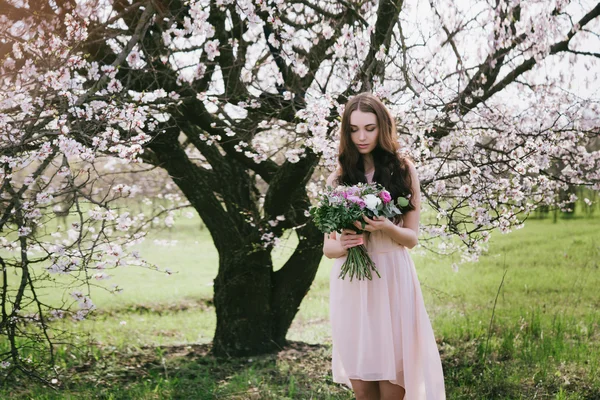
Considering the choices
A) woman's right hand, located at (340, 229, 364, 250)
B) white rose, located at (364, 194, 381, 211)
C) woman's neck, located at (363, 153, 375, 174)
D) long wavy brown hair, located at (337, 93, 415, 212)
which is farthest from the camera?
woman's neck, located at (363, 153, 375, 174)

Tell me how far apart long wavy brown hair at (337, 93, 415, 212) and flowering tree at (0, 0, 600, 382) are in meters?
1.25

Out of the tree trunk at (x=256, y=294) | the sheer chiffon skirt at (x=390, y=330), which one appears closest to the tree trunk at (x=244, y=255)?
the tree trunk at (x=256, y=294)

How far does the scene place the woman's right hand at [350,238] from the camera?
2.42 meters

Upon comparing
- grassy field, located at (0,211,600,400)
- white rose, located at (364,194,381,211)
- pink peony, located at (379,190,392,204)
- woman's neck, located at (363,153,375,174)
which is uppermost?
woman's neck, located at (363,153,375,174)

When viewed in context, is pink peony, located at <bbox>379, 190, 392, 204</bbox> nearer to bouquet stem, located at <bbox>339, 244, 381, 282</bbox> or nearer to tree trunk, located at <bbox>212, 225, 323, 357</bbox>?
bouquet stem, located at <bbox>339, 244, 381, 282</bbox>

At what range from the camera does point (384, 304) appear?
247cm

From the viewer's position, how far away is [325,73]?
202 inches

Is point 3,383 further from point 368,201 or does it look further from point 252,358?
point 368,201

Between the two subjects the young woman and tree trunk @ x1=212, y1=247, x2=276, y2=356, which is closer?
the young woman

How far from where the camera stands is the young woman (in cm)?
247

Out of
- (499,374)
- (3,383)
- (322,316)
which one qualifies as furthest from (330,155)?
(322,316)

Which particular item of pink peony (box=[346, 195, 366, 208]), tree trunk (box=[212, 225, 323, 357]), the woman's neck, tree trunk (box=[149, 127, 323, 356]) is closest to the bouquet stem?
pink peony (box=[346, 195, 366, 208])

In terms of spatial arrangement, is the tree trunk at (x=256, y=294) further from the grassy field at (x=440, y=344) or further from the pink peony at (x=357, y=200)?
the pink peony at (x=357, y=200)

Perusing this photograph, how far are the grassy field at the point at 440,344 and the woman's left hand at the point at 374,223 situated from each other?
2.15 m
